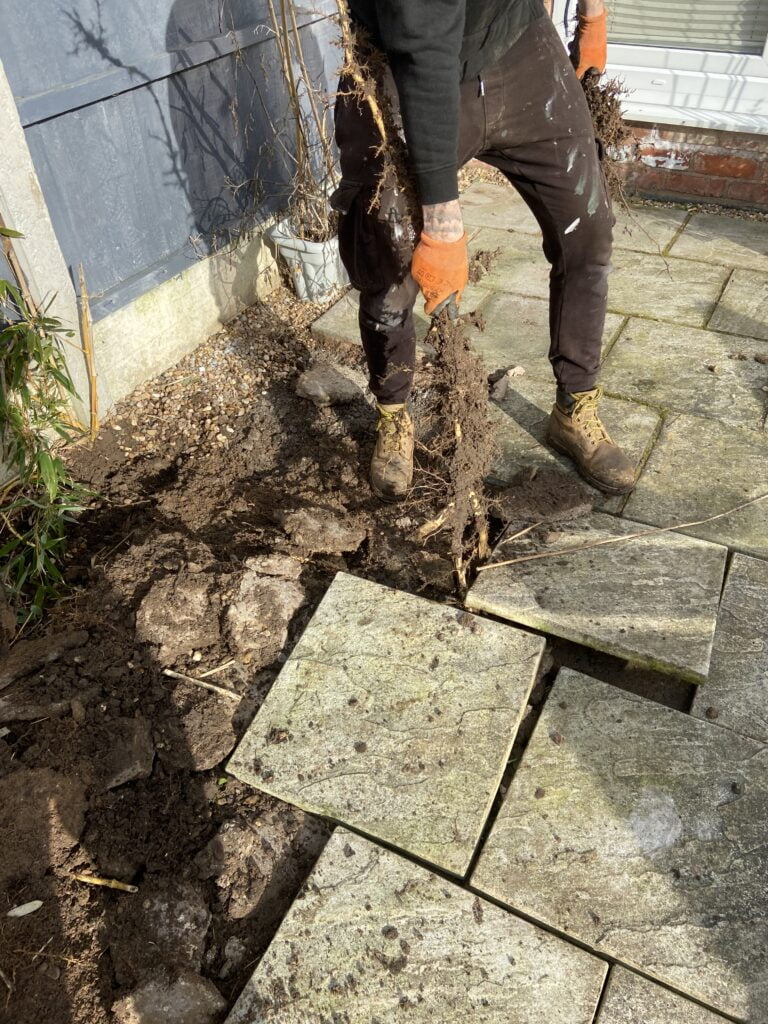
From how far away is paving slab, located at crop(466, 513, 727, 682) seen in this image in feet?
7.31

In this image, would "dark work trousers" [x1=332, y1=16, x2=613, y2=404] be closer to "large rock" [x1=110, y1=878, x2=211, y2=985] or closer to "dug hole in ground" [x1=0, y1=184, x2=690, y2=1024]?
"dug hole in ground" [x1=0, y1=184, x2=690, y2=1024]

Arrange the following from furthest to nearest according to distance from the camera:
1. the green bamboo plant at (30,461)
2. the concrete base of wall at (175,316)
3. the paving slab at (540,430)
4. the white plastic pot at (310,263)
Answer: the white plastic pot at (310,263), the concrete base of wall at (175,316), the paving slab at (540,430), the green bamboo plant at (30,461)

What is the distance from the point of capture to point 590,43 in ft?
9.00

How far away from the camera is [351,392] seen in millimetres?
3393

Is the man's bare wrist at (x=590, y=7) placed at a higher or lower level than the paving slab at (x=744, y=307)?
higher

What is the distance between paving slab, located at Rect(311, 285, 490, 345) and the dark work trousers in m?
1.17

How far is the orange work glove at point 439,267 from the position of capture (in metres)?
2.14

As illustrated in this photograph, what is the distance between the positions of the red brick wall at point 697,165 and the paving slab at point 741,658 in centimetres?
322

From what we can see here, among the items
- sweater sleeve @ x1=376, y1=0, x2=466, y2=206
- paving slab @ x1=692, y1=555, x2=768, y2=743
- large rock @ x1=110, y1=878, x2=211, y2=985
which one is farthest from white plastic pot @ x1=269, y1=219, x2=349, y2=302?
large rock @ x1=110, y1=878, x2=211, y2=985

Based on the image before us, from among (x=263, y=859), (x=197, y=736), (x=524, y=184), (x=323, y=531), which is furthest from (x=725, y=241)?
(x=263, y=859)

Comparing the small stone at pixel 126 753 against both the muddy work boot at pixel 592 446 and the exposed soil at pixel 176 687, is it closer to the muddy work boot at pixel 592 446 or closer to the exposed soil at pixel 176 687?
the exposed soil at pixel 176 687

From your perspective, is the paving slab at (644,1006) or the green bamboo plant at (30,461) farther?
the green bamboo plant at (30,461)

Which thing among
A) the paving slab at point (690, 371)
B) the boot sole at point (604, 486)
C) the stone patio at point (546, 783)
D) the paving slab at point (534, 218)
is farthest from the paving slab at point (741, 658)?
the paving slab at point (534, 218)

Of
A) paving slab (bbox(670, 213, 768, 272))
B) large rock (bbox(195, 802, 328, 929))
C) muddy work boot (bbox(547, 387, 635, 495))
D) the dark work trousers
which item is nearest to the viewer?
large rock (bbox(195, 802, 328, 929))
